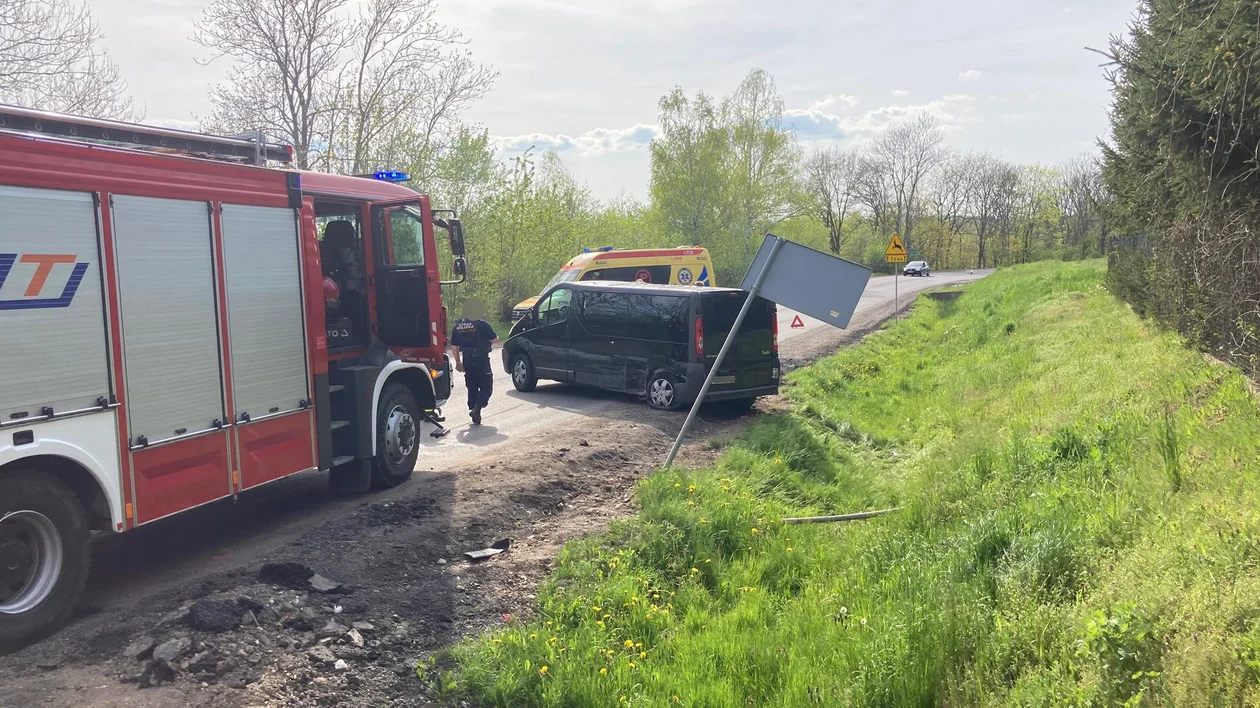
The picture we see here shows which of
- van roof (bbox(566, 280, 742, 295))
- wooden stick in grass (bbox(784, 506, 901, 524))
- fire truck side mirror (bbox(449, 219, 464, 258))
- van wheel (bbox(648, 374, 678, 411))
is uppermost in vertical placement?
fire truck side mirror (bbox(449, 219, 464, 258))

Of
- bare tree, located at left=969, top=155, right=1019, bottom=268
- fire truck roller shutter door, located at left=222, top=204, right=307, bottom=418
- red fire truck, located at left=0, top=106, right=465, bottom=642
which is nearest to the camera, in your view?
red fire truck, located at left=0, top=106, right=465, bottom=642

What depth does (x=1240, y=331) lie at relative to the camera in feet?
29.5

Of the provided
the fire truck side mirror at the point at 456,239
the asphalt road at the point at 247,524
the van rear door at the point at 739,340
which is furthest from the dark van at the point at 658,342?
the fire truck side mirror at the point at 456,239

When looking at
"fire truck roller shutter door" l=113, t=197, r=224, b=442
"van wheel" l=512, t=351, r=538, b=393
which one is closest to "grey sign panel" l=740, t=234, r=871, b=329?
"fire truck roller shutter door" l=113, t=197, r=224, b=442

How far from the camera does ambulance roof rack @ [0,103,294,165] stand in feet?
18.2

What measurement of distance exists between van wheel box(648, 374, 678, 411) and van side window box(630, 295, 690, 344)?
557 mm

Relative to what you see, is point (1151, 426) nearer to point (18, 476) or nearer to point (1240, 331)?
point (1240, 331)

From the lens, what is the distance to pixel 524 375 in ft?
47.3

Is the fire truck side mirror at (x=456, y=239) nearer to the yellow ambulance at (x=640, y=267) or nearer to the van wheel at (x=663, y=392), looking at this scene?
the van wheel at (x=663, y=392)

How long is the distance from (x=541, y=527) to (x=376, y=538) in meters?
1.38

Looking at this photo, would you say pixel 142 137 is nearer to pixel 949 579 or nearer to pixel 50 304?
pixel 50 304

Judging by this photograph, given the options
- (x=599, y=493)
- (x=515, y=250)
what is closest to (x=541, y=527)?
(x=599, y=493)

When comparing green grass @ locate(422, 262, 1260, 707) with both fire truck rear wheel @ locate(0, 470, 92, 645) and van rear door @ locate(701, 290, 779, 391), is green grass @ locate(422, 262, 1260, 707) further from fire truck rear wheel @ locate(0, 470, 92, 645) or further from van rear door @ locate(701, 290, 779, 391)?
van rear door @ locate(701, 290, 779, 391)

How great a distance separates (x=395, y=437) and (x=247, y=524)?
1540mm
